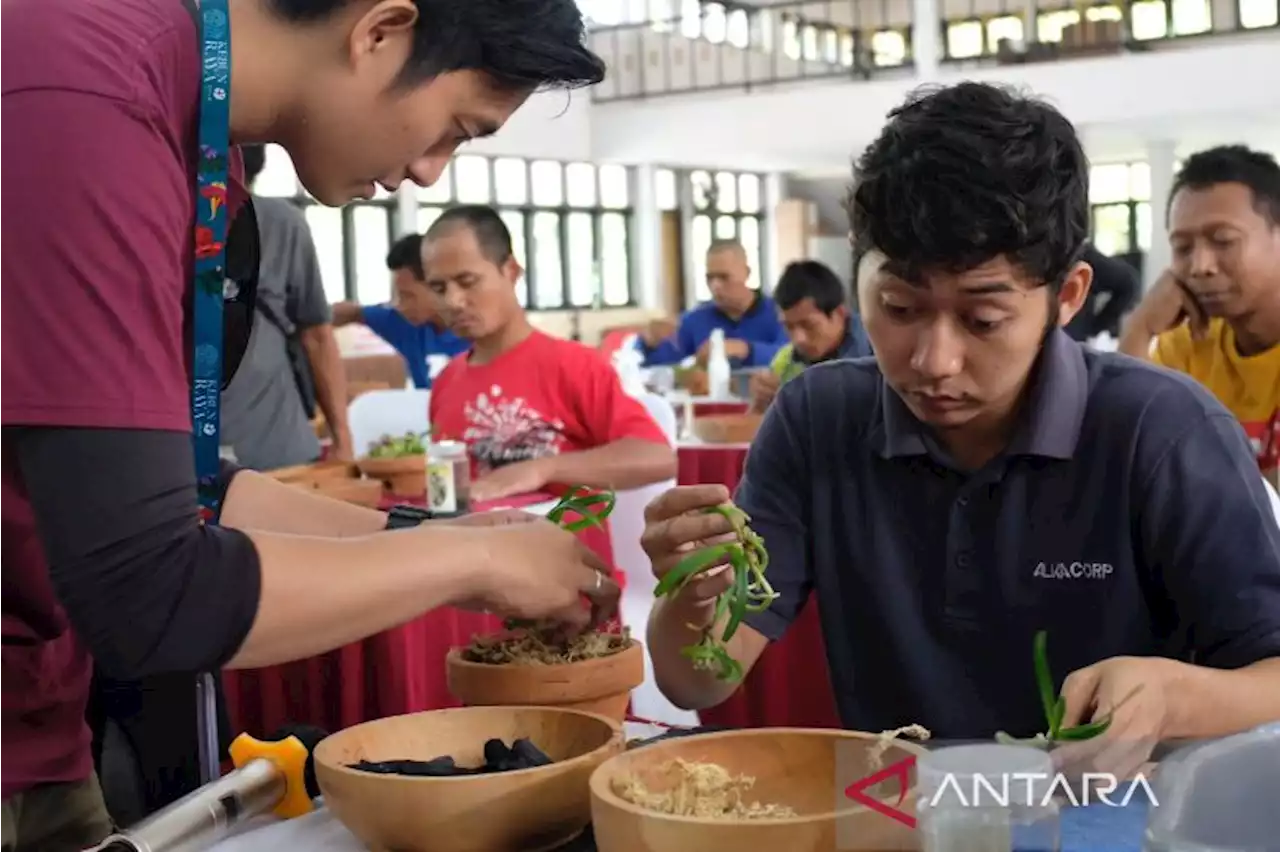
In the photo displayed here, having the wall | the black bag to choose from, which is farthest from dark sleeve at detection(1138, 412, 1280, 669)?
the wall

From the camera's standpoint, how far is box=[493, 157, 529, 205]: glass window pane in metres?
13.2

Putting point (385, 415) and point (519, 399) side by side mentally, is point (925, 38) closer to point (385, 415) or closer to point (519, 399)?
point (385, 415)

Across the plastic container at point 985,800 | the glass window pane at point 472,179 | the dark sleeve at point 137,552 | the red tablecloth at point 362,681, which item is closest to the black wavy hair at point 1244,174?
the red tablecloth at point 362,681

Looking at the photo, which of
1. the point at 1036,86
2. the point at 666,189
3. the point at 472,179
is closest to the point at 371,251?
the point at 472,179

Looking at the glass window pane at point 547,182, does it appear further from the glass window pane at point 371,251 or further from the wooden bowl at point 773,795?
the wooden bowl at point 773,795

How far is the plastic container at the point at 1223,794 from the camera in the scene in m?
0.81

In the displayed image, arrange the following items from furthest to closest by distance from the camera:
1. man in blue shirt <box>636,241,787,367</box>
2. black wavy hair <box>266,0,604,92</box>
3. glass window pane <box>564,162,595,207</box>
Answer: glass window pane <box>564,162,595,207</box> < man in blue shirt <box>636,241,787,367</box> < black wavy hair <box>266,0,604,92</box>

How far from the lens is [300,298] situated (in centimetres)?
374

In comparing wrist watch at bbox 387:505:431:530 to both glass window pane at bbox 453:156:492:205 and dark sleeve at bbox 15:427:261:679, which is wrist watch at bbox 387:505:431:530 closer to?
dark sleeve at bbox 15:427:261:679

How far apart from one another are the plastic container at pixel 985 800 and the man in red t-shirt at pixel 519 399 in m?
2.06

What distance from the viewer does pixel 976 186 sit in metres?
1.26

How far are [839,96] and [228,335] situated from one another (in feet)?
35.8

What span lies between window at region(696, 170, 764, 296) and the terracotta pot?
1411cm

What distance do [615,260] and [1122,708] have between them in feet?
46.2
